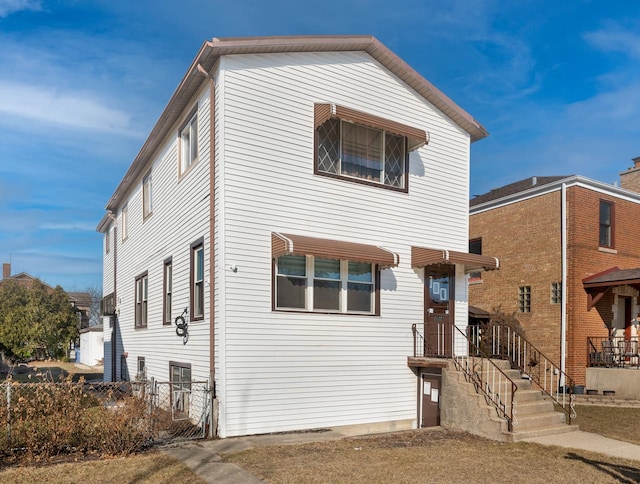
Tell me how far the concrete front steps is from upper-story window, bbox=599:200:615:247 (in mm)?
9116

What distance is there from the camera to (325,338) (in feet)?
36.3

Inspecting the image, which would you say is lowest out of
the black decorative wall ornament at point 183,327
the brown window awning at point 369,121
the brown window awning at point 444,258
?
the black decorative wall ornament at point 183,327

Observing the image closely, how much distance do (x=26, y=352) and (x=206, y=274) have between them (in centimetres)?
2356

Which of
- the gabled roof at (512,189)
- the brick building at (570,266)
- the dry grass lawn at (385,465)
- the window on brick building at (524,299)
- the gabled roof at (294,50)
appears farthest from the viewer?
the gabled roof at (512,189)

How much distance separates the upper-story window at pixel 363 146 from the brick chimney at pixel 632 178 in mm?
14900

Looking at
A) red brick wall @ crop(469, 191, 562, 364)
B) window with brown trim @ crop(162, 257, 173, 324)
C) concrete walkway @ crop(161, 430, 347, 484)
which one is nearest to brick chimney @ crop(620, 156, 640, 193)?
red brick wall @ crop(469, 191, 562, 364)

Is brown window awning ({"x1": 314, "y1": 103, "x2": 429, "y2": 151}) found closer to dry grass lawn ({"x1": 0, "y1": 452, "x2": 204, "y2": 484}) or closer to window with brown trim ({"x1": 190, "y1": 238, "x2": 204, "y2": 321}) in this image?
window with brown trim ({"x1": 190, "y1": 238, "x2": 204, "y2": 321})

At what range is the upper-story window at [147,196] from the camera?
1570 centimetres

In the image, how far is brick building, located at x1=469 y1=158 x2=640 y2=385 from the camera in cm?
1772

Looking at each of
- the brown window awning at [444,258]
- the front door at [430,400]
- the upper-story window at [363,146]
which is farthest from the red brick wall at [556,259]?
the upper-story window at [363,146]

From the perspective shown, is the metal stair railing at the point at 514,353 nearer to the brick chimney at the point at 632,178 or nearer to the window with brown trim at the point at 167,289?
the window with brown trim at the point at 167,289

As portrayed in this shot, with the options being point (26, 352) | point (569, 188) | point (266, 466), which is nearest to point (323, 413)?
point (266, 466)

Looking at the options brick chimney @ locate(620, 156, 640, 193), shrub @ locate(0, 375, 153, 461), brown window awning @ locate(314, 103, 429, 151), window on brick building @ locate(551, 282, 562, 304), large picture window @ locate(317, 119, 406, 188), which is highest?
brick chimney @ locate(620, 156, 640, 193)

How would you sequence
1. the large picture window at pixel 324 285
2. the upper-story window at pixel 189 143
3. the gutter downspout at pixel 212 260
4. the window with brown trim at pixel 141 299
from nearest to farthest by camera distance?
the gutter downspout at pixel 212 260
the large picture window at pixel 324 285
the upper-story window at pixel 189 143
the window with brown trim at pixel 141 299
